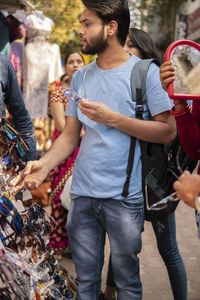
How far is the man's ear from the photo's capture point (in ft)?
7.78

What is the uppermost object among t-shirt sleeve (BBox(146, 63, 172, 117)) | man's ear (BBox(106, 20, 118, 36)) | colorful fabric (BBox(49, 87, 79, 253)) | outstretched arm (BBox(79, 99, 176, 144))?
man's ear (BBox(106, 20, 118, 36))

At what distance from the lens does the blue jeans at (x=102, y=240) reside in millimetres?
2338

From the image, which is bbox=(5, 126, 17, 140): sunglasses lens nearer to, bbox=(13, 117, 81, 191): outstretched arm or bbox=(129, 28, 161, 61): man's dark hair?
bbox=(13, 117, 81, 191): outstretched arm

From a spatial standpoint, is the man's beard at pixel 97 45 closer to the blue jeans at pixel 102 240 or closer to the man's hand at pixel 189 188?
the blue jeans at pixel 102 240

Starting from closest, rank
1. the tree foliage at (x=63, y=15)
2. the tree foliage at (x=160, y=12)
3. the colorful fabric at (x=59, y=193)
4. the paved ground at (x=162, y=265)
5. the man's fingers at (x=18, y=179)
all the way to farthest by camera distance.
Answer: the man's fingers at (x=18, y=179) → the paved ground at (x=162, y=265) → the colorful fabric at (x=59, y=193) → the tree foliage at (x=63, y=15) → the tree foliage at (x=160, y=12)

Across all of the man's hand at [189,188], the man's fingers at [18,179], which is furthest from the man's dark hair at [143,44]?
the man's hand at [189,188]

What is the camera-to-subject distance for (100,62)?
8.05 feet

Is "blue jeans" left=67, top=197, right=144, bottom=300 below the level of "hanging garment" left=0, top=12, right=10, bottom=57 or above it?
below

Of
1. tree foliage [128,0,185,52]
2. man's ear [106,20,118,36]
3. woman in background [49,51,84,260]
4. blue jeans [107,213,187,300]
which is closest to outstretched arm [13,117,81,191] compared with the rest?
man's ear [106,20,118,36]

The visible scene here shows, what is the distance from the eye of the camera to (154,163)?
2.30 m

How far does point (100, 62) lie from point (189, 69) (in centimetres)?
59

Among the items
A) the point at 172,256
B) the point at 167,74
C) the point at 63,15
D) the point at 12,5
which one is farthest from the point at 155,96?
the point at 63,15

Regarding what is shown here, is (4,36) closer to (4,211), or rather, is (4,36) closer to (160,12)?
(4,211)

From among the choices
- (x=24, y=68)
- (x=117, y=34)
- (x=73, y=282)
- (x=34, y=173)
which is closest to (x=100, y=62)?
(x=117, y=34)
